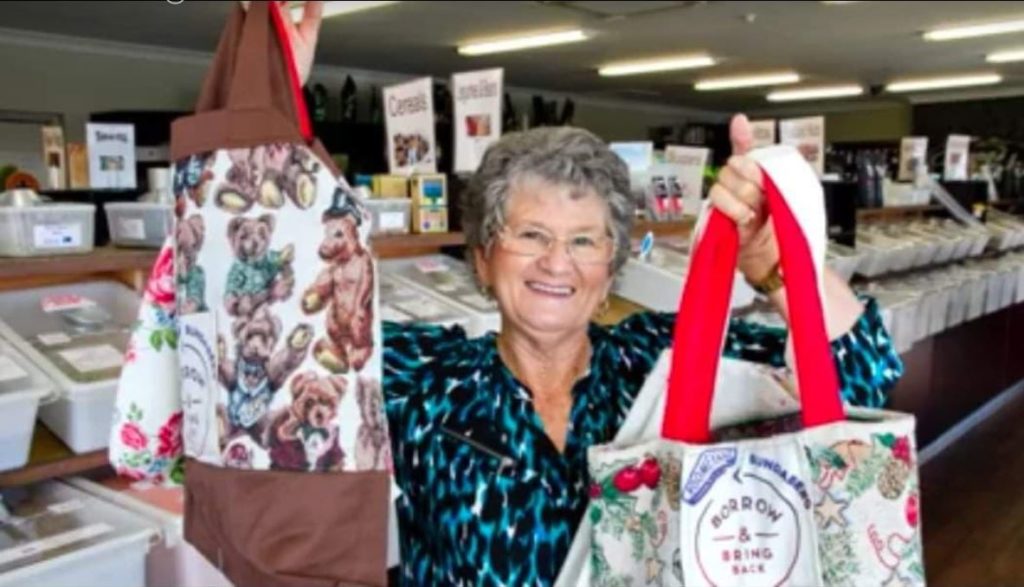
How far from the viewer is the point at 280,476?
84 cm

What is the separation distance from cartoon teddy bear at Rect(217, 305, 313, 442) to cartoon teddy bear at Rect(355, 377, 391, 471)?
0.20 feet

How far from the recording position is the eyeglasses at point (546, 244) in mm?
1148

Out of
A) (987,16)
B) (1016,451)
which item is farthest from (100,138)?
(987,16)

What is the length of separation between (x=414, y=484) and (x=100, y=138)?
5.34 ft

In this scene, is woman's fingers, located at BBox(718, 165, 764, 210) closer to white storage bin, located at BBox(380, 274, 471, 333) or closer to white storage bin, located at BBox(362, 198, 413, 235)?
white storage bin, located at BBox(380, 274, 471, 333)

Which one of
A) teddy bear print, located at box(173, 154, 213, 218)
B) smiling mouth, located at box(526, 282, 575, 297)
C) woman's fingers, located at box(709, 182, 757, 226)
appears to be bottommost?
smiling mouth, located at box(526, 282, 575, 297)

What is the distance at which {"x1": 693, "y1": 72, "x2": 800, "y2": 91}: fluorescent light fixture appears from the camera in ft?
42.1

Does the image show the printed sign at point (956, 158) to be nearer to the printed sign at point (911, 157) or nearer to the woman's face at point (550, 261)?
the printed sign at point (911, 157)

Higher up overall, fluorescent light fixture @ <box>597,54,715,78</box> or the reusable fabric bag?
fluorescent light fixture @ <box>597,54,715,78</box>

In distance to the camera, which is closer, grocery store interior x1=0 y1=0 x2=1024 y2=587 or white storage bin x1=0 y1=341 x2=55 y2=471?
grocery store interior x1=0 y1=0 x2=1024 y2=587

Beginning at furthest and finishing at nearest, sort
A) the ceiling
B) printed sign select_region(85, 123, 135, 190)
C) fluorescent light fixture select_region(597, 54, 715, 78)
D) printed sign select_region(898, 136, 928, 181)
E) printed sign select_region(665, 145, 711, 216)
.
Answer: fluorescent light fixture select_region(597, 54, 715, 78) < the ceiling < printed sign select_region(898, 136, 928, 181) < printed sign select_region(665, 145, 711, 216) < printed sign select_region(85, 123, 135, 190)

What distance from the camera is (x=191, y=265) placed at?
2.87 ft

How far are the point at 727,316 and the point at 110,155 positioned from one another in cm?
200

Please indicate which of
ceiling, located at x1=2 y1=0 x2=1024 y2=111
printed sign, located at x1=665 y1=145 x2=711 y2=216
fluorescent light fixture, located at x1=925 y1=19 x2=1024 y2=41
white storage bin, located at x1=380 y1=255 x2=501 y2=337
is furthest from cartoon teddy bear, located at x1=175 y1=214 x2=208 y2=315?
fluorescent light fixture, located at x1=925 y1=19 x2=1024 y2=41
